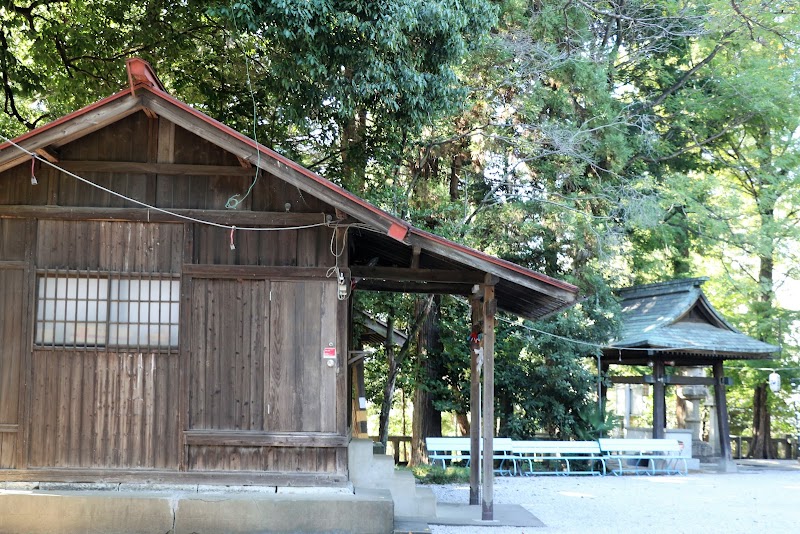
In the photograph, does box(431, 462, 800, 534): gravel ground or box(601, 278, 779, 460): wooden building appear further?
box(601, 278, 779, 460): wooden building

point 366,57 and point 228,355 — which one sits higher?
point 366,57

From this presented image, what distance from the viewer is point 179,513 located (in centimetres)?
858

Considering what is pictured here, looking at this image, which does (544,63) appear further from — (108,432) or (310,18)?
(108,432)

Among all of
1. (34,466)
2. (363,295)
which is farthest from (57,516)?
(363,295)

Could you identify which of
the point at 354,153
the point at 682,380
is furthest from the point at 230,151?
the point at 682,380

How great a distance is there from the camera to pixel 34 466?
29.1 feet

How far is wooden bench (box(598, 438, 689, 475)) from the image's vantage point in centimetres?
1839

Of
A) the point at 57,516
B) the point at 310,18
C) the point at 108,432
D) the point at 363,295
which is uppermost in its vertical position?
the point at 310,18

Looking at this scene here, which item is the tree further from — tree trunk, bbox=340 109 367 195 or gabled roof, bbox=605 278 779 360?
gabled roof, bbox=605 278 779 360

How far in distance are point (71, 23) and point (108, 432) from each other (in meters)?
9.49

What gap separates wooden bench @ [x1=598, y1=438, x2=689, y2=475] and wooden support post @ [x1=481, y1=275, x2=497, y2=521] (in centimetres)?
857

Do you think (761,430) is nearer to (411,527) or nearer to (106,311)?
(411,527)

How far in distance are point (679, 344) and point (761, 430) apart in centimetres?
957

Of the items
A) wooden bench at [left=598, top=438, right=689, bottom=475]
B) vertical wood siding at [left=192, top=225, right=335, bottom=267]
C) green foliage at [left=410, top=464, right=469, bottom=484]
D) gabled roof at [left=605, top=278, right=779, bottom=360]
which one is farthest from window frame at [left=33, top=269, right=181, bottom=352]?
gabled roof at [left=605, top=278, right=779, bottom=360]
